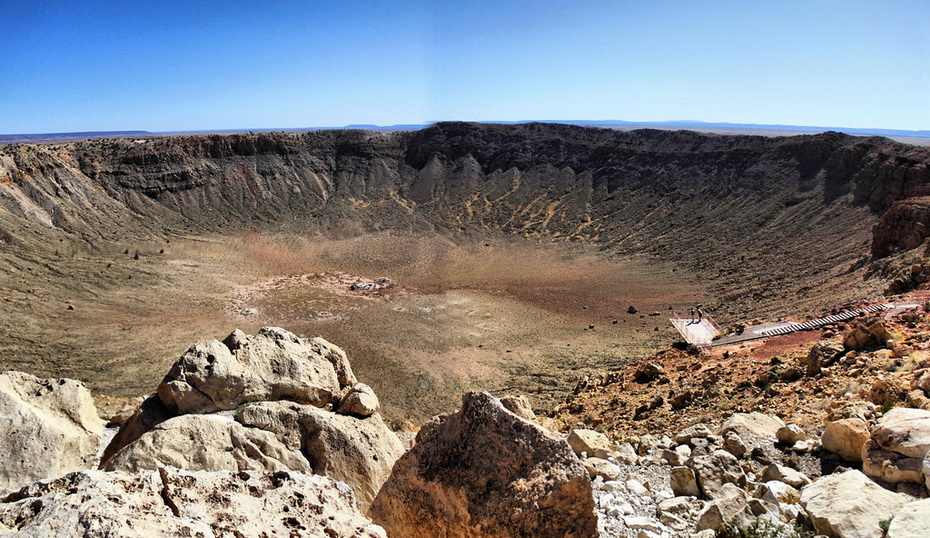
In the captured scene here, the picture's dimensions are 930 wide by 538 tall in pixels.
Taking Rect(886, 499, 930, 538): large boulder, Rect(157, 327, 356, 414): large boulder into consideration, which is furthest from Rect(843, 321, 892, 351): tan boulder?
Rect(157, 327, 356, 414): large boulder

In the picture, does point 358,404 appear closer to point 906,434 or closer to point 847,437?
point 847,437

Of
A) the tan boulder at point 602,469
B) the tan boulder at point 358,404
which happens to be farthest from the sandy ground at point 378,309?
the tan boulder at point 602,469

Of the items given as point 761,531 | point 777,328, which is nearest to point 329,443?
point 761,531

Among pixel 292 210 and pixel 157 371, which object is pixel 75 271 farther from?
pixel 292 210

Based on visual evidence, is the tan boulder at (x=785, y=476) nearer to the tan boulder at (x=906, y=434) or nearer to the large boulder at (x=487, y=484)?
the tan boulder at (x=906, y=434)

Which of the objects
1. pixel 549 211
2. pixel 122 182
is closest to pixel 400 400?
pixel 549 211
